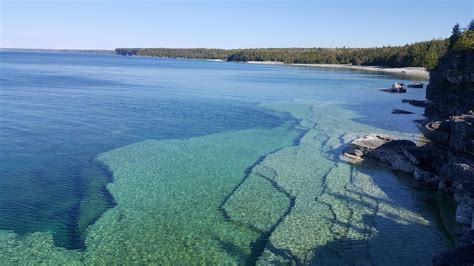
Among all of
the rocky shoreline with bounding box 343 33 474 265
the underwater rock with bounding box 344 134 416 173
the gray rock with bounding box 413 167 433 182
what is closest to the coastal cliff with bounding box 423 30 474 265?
the rocky shoreline with bounding box 343 33 474 265

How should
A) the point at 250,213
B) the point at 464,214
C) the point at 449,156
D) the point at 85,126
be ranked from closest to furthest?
the point at 464,214
the point at 250,213
the point at 449,156
the point at 85,126

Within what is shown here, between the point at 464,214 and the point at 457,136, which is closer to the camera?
the point at 464,214

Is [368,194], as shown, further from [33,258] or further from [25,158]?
[25,158]

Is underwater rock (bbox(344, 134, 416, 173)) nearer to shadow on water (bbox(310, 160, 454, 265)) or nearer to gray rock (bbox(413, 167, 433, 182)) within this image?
gray rock (bbox(413, 167, 433, 182))

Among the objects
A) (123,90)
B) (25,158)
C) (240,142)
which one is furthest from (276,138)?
(123,90)

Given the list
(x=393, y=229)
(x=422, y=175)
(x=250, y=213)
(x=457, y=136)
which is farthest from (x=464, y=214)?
(x=250, y=213)

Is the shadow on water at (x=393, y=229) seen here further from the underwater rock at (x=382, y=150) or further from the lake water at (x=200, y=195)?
the underwater rock at (x=382, y=150)

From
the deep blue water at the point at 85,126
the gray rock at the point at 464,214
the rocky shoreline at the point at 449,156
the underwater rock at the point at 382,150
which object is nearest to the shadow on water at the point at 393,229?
the gray rock at the point at 464,214

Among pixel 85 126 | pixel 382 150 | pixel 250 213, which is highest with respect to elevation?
pixel 382 150

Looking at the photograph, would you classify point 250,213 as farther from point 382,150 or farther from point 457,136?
point 457,136

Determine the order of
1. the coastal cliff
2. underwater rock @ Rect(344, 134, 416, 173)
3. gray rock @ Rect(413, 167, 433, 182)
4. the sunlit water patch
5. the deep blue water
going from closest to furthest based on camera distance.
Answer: the sunlit water patch, the coastal cliff, the deep blue water, gray rock @ Rect(413, 167, 433, 182), underwater rock @ Rect(344, 134, 416, 173)
